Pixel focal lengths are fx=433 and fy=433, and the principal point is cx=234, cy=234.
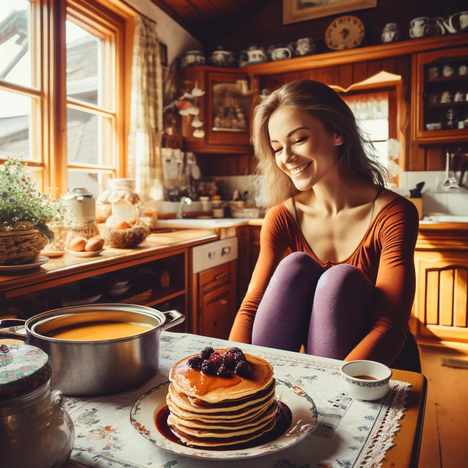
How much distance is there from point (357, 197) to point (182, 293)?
135 centimetres

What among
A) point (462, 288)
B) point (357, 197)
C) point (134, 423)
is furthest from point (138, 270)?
point (462, 288)

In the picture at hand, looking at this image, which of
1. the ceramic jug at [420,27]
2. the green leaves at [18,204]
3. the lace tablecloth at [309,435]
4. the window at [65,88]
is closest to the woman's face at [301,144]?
the lace tablecloth at [309,435]

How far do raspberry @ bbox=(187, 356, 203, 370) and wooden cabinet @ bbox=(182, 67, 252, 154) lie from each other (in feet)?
10.5

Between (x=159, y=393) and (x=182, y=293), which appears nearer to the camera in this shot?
(x=159, y=393)

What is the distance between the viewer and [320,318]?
1086 millimetres

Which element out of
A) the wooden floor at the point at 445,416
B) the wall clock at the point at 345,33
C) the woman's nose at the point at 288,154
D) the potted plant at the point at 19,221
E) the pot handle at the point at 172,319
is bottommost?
the wooden floor at the point at 445,416

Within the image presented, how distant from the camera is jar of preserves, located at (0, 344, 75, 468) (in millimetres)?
416

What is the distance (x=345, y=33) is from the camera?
11.4 feet

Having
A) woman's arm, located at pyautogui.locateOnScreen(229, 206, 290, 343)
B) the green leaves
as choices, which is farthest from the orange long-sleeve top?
the green leaves

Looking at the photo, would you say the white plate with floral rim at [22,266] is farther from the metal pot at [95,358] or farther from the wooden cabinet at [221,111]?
the wooden cabinet at [221,111]

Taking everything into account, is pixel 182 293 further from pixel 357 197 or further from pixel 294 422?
pixel 294 422

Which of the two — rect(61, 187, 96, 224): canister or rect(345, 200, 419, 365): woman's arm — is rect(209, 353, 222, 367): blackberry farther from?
rect(61, 187, 96, 224): canister

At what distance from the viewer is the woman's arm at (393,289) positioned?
107cm

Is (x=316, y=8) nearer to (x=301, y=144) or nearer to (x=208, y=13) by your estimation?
(x=208, y=13)
